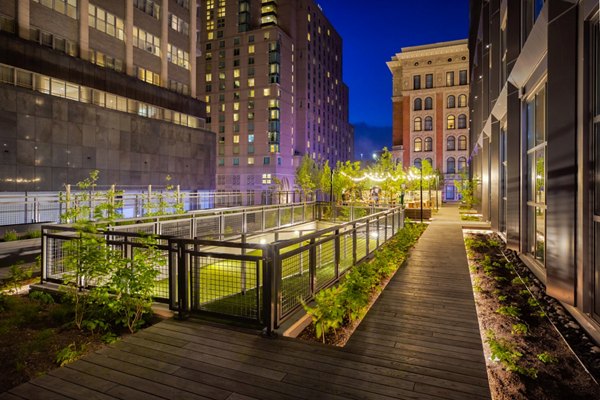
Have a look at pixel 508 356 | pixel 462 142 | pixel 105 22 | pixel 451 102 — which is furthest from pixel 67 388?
pixel 451 102

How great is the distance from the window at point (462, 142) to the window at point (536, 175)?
59.4 metres

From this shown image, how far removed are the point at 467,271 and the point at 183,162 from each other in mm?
35480

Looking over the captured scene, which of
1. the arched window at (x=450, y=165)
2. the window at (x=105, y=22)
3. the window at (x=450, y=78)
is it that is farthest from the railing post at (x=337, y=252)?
the window at (x=450, y=78)

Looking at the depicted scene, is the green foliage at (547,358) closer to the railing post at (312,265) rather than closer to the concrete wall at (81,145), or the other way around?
the railing post at (312,265)

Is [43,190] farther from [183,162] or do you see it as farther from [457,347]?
[457,347]

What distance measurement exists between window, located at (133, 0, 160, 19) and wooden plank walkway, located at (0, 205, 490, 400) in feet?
129

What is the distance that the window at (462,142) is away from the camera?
6550 cm

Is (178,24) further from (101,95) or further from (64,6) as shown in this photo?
(101,95)

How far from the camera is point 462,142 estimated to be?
216ft

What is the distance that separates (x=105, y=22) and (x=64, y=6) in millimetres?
3839

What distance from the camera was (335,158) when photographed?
365 ft

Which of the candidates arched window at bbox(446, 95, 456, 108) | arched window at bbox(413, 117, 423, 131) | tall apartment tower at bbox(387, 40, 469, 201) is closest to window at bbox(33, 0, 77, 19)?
tall apartment tower at bbox(387, 40, 469, 201)

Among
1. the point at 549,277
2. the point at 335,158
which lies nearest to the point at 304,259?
the point at 549,277

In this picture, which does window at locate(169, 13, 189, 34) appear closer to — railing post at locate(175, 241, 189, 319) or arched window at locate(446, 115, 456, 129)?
railing post at locate(175, 241, 189, 319)
